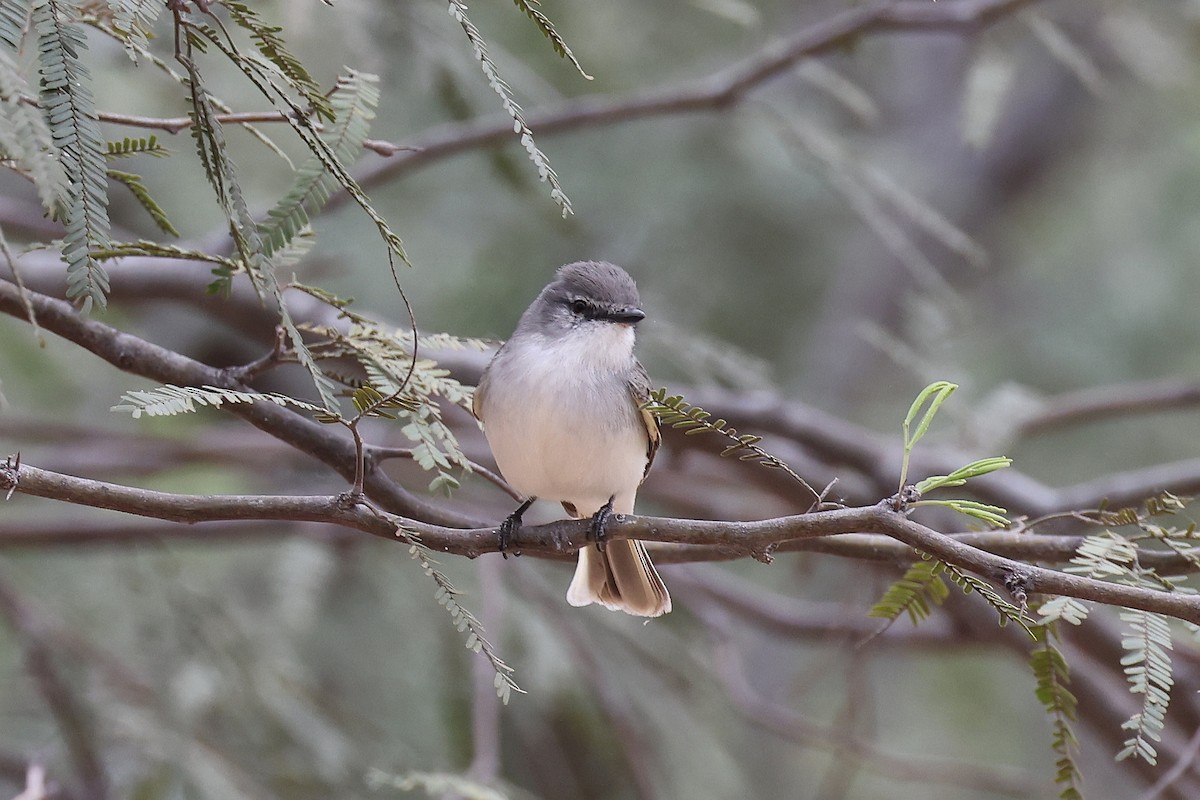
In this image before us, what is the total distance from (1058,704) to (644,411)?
119cm

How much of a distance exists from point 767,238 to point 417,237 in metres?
2.49

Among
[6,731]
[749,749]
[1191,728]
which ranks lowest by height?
[6,731]

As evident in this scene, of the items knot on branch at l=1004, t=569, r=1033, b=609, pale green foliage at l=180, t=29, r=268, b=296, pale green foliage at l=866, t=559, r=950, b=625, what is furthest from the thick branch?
pale green foliage at l=180, t=29, r=268, b=296

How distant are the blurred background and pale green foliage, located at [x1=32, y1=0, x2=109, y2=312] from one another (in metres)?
0.56

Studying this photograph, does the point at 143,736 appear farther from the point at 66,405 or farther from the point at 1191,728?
the point at 1191,728

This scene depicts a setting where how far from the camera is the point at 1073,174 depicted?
10391mm

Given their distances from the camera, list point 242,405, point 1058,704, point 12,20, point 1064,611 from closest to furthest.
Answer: point 12,20, point 1064,611, point 1058,704, point 242,405

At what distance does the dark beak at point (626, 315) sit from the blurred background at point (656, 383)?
747 mm

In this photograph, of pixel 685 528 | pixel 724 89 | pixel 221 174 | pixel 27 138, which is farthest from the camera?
pixel 724 89

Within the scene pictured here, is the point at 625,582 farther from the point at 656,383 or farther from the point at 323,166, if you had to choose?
the point at 656,383

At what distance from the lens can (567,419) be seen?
2.89 meters

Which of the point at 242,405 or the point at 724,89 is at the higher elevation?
the point at 724,89

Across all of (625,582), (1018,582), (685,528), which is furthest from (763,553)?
(625,582)

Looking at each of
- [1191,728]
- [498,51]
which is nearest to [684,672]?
[1191,728]
